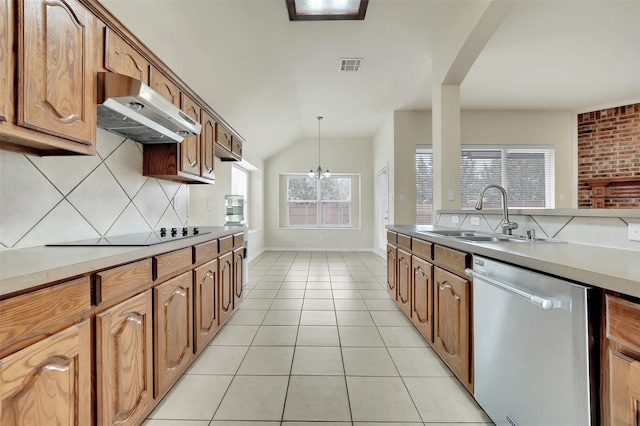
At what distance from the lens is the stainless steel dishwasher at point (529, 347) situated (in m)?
0.91

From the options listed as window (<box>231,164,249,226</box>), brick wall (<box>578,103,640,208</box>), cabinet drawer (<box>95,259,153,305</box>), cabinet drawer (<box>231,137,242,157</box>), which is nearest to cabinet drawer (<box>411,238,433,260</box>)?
cabinet drawer (<box>95,259,153,305</box>)

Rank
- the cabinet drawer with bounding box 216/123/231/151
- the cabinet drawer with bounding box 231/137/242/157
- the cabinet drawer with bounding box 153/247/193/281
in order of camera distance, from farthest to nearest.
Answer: the cabinet drawer with bounding box 231/137/242/157 < the cabinet drawer with bounding box 216/123/231/151 < the cabinet drawer with bounding box 153/247/193/281

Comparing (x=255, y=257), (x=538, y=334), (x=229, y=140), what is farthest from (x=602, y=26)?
(x=255, y=257)

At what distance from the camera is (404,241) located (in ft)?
8.83

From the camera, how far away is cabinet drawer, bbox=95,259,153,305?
107 centimetres

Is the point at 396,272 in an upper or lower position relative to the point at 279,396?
upper

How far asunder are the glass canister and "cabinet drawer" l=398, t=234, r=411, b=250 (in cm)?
A: 267

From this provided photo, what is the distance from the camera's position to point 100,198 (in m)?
1.84

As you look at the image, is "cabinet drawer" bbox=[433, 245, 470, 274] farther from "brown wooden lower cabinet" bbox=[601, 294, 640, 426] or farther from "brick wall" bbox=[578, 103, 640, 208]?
"brick wall" bbox=[578, 103, 640, 208]

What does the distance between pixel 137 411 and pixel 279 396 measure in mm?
716

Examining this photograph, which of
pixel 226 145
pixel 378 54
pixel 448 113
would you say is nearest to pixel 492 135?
pixel 448 113

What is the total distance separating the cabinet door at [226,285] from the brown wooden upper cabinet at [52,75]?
1.34 metres

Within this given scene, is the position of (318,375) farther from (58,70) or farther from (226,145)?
(226,145)

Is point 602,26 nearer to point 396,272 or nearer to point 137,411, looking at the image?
point 396,272
